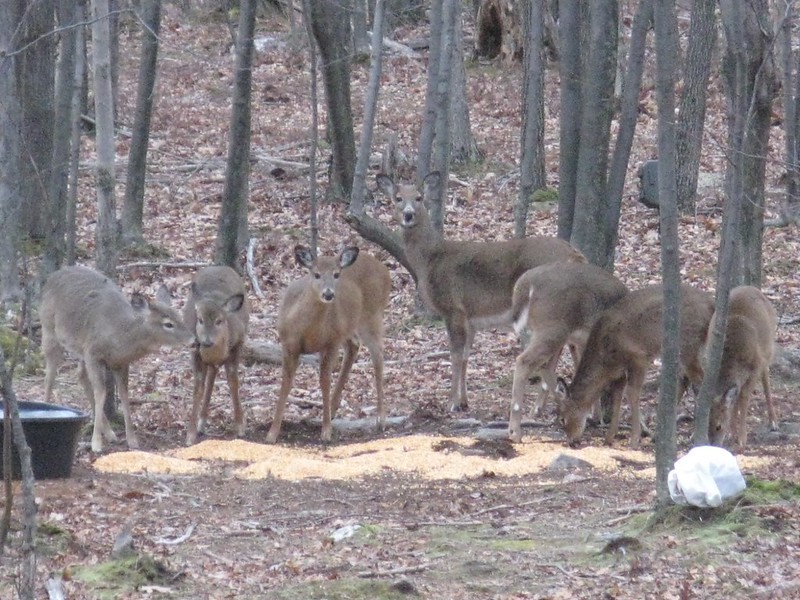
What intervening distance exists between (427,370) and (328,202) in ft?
21.9

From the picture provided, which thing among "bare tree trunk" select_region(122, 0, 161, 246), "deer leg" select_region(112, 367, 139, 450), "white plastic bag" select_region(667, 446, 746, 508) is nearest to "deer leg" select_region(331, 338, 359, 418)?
"deer leg" select_region(112, 367, 139, 450)

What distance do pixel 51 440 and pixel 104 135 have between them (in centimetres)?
367

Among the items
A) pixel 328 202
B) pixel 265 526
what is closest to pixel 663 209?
pixel 265 526

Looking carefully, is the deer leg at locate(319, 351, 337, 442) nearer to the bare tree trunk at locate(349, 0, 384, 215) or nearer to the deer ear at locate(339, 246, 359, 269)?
the deer ear at locate(339, 246, 359, 269)

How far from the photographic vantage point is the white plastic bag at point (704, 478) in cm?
708

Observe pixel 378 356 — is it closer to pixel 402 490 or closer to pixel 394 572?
pixel 402 490

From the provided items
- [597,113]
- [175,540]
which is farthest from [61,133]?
[175,540]

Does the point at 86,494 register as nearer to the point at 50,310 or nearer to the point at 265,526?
the point at 265,526

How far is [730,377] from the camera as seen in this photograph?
11086mm

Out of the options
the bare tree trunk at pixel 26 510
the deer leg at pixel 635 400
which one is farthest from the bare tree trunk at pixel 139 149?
the bare tree trunk at pixel 26 510

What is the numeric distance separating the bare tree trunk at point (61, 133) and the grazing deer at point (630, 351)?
195 inches

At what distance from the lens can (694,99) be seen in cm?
2050

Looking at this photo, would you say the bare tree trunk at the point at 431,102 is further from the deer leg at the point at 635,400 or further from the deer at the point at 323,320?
the deer leg at the point at 635,400

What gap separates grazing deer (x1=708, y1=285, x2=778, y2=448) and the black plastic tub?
500 cm
